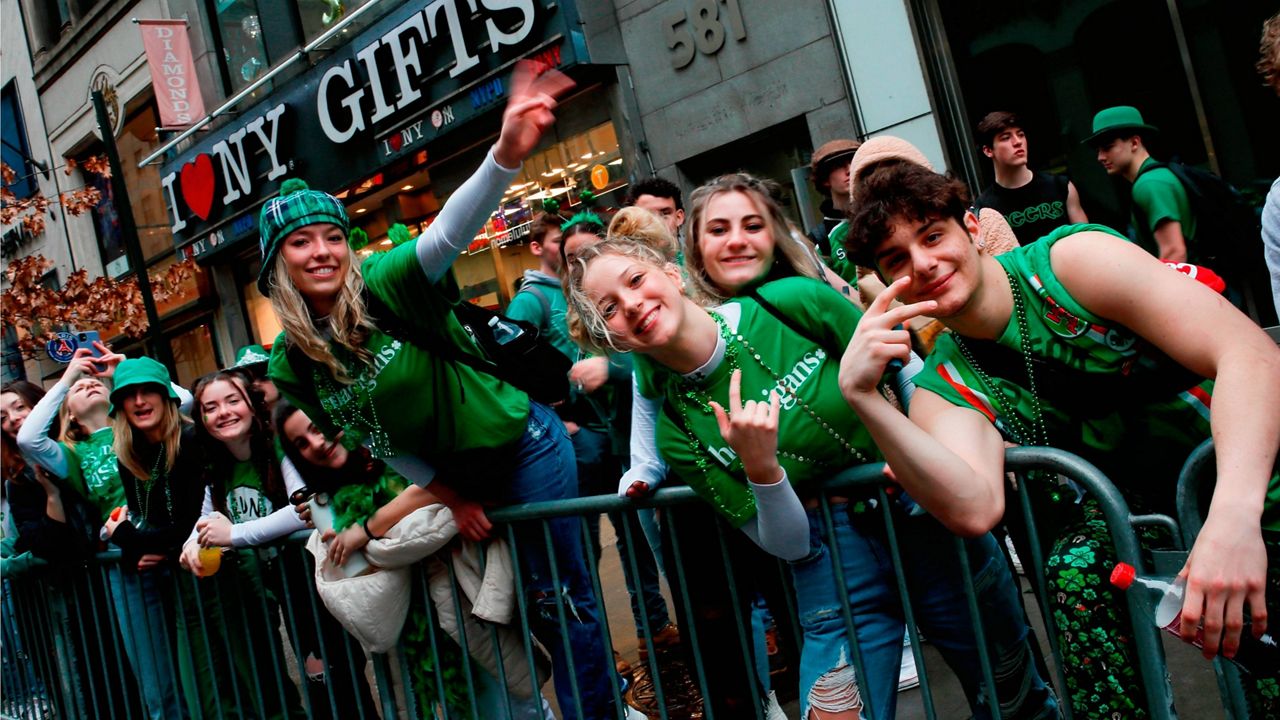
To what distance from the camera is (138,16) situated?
17.4 metres

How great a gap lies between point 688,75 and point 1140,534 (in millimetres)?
8123

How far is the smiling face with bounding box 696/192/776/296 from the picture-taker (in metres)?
3.34

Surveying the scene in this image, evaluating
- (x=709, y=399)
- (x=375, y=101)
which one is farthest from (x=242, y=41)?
(x=709, y=399)

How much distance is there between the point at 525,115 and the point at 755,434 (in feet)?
3.69

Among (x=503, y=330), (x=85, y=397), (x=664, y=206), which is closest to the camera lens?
(x=503, y=330)

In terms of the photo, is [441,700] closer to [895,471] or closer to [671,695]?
[671,695]

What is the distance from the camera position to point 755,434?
236 cm

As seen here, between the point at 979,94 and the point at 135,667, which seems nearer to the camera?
the point at 135,667

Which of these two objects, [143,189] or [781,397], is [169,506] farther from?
[143,189]

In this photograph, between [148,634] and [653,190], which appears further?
[653,190]

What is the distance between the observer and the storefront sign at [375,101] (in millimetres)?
10547

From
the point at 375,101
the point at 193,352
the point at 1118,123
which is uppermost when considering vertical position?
the point at 375,101

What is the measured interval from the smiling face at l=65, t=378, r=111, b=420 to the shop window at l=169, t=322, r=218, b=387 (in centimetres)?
1201

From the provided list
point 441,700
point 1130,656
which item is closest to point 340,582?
point 441,700
